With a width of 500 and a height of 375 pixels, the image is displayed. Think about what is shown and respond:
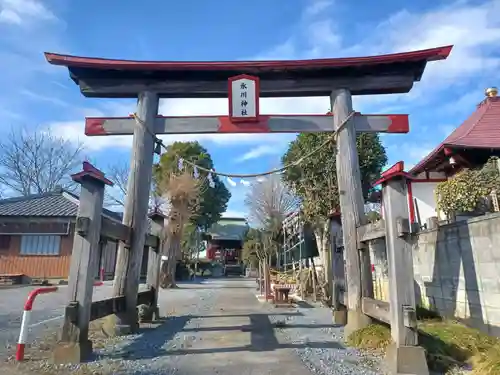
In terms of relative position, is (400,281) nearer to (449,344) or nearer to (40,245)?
(449,344)

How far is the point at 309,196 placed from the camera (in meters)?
13.6

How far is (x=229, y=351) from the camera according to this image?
481 centimetres

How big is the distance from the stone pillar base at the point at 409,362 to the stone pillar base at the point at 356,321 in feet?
4.84

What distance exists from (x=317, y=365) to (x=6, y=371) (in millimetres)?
3317

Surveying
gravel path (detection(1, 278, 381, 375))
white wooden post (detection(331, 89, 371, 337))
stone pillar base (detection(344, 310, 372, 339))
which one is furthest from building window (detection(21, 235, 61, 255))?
stone pillar base (detection(344, 310, 372, 339))

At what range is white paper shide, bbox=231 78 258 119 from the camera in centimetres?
639

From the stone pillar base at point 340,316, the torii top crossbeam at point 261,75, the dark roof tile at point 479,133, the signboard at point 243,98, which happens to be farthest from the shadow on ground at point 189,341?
the dark roof tile at point 479,133

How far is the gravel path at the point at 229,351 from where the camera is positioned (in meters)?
4.03

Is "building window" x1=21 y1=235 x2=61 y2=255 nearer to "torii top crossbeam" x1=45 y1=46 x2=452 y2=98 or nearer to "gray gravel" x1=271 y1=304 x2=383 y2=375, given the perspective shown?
"torii top crossbeam" x1=45 y1=46 x2=452 y2=98

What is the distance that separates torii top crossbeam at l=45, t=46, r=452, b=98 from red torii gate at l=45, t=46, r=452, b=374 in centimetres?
2

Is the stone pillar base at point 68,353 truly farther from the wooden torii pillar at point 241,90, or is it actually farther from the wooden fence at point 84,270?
the wooden torii pillar at point 241,90

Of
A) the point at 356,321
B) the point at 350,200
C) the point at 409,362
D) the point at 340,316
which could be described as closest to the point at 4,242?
the point at 340,316

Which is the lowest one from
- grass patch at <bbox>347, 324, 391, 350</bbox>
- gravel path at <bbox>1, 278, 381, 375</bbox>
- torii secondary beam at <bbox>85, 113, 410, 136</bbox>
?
gravel path at <bbox>1, 278, 381, 375</bbox>

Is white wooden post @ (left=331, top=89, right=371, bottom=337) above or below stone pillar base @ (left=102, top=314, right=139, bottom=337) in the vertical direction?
above
